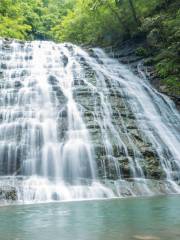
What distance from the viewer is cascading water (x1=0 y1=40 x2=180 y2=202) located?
11164 millimetres

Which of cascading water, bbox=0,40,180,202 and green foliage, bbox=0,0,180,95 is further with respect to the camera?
green foliage, bbox=0,0,180,95

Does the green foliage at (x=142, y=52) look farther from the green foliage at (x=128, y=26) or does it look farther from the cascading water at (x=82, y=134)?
the cascading water at (x=82, y=134)

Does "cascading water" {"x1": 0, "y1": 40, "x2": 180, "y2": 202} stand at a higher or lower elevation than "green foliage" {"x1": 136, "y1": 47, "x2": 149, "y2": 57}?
lower

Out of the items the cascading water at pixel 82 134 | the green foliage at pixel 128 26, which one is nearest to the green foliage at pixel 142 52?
the green foliage at pixel 128 26

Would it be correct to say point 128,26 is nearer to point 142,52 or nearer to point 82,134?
point 142,52

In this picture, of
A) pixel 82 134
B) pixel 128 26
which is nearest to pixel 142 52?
pixel 128 26

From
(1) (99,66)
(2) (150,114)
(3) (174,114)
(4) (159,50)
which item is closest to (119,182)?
(2) (150,114)

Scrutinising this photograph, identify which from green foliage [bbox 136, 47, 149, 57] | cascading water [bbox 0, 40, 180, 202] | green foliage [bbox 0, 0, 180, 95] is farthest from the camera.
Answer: green foliage [bbox 136, 47, 149, 57]

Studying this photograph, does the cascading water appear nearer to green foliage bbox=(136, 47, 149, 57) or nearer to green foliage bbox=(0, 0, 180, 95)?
green foliage bbox=(0, 0, 180, 95)

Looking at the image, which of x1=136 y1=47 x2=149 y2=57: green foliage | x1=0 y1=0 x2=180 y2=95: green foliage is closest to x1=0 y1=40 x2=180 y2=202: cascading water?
x1=0 y1=0 x2=180 y2=95: green foliage

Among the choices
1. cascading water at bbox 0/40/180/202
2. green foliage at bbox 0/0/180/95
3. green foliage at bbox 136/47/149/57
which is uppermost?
green foliage at bbox 0/0/180/95

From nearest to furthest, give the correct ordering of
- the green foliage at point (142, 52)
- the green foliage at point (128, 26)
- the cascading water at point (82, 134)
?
the cascading water at point (82, 134)
the green foliage at point (128, 26)
the green foliage at point (142, 52)

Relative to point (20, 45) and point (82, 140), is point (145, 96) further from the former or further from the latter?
point (20, 45)

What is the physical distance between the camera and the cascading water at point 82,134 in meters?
11.2
